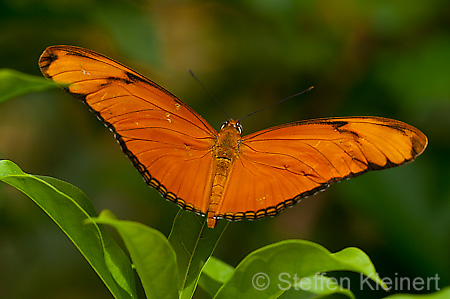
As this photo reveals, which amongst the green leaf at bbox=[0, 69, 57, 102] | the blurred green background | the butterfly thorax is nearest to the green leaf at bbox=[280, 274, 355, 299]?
the butterfly thorax

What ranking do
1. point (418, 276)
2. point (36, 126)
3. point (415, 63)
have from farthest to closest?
point (36, 126) → point (415, 63) → point (418, 276)

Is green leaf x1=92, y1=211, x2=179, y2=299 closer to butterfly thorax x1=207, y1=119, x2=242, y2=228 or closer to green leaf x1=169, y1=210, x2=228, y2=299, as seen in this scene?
green leaf x1=169, y1=210, x2=228, y2=299

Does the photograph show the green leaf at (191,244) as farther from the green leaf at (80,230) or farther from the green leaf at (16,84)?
the green leaf at (16,84)

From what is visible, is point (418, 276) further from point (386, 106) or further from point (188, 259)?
point (188, 259)

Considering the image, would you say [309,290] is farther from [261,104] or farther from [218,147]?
[261,104]

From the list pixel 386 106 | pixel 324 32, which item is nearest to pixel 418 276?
pixel 386 106
